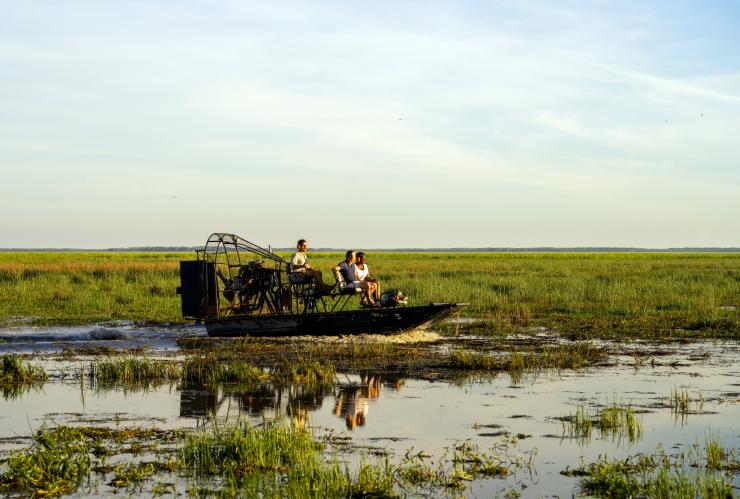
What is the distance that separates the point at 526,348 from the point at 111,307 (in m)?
12.8

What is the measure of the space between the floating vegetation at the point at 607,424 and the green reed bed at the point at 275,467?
2.66 m

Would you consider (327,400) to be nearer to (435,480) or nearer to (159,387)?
(159,387)

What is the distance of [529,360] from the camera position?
1513 cm

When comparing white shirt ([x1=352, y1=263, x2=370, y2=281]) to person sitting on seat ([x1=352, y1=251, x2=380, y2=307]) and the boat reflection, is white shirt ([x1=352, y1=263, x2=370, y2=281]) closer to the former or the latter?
person sitting on seat ([x1=352, y1=251, x2=380, y2=307])

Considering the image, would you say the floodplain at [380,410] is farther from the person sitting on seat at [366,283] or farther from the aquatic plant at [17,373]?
the person sitting on seat at [366,283]

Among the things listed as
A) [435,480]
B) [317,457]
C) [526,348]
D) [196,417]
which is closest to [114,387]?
[196,417]

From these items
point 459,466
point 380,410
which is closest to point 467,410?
point 380,410

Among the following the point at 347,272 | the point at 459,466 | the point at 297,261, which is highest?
the point at 297,261

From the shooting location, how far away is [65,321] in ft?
73.2

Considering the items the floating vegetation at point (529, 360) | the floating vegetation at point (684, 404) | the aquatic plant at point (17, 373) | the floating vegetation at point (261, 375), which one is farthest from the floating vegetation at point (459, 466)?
the aquatic plant at point (17, 373)

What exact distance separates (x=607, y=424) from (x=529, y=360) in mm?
5079

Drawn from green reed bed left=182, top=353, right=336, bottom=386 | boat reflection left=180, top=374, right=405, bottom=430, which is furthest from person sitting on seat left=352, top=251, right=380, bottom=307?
boat reflection left=180, top=374, right=405, bottom=430

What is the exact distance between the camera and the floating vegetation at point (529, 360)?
14.5 m

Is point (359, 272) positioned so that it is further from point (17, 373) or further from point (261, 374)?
point (17, 373)
